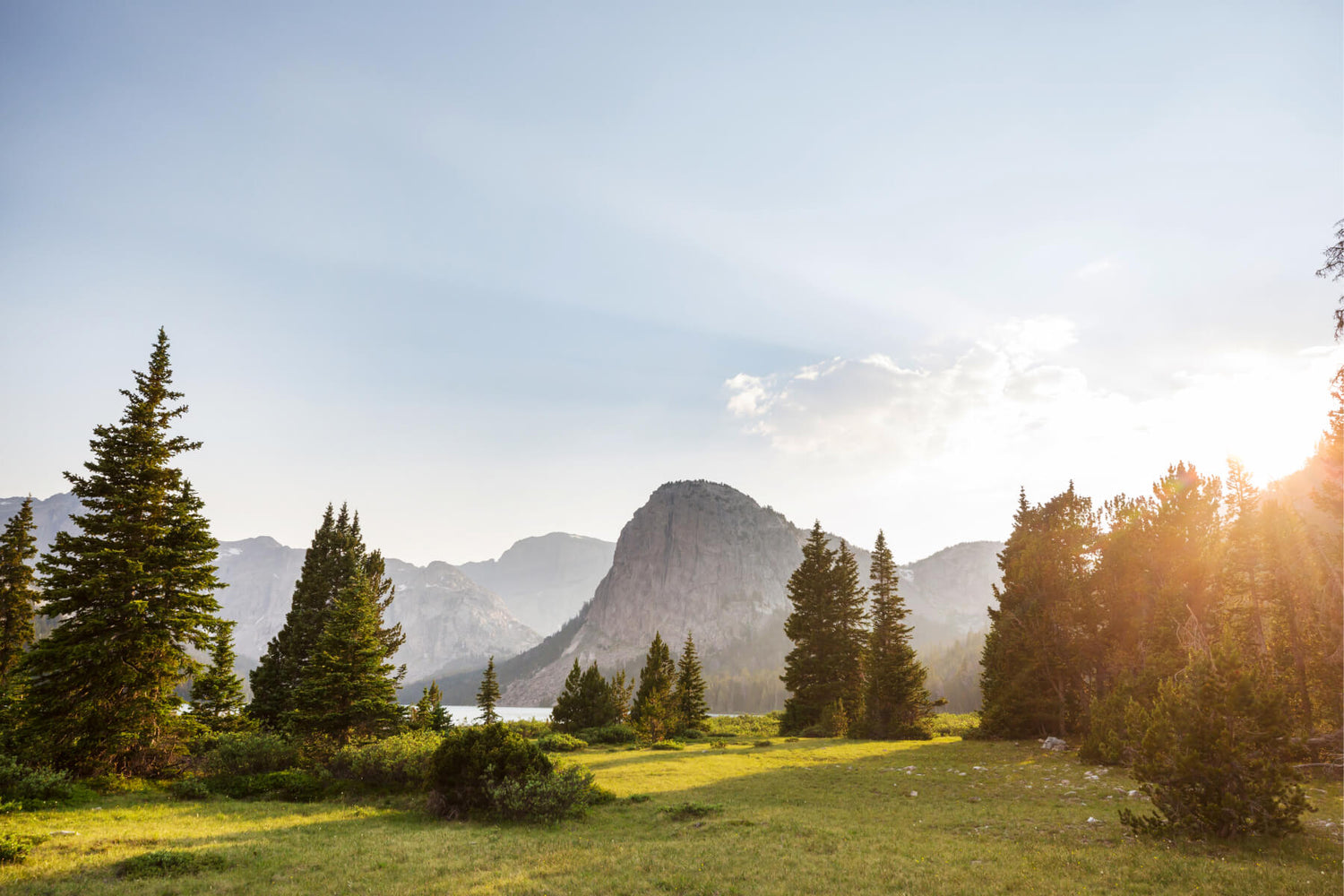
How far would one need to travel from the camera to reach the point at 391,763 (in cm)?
2348

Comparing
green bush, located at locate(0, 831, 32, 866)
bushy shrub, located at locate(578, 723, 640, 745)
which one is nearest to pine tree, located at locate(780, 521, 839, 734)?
bushy shrub, located at locate(578, 723, 640, 745)

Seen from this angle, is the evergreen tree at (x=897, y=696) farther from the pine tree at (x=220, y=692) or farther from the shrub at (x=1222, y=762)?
the pine tree at (x=220, y=692)

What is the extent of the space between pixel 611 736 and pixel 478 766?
94.6 feet

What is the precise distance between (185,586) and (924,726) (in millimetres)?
45465

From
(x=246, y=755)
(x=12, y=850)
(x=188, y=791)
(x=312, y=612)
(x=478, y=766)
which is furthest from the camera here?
(x=312, y=612)

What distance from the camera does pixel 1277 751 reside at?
13602mm

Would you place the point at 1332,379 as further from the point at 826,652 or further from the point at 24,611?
the point at 24,611

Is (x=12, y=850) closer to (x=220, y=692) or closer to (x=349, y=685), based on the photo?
(x=349, y=685)

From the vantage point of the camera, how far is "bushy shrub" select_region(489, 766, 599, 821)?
61.9 ft

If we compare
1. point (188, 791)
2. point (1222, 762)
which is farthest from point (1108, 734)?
point (188, 791)

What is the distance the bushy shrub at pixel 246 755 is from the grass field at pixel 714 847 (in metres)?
2.37

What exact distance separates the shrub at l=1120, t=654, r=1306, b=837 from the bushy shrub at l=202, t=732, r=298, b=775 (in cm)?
2922

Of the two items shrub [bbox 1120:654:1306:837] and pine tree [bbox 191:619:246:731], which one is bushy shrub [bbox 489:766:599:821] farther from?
pine tree [bbox 191:619:246:731]

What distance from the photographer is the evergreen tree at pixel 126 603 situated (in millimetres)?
22109
